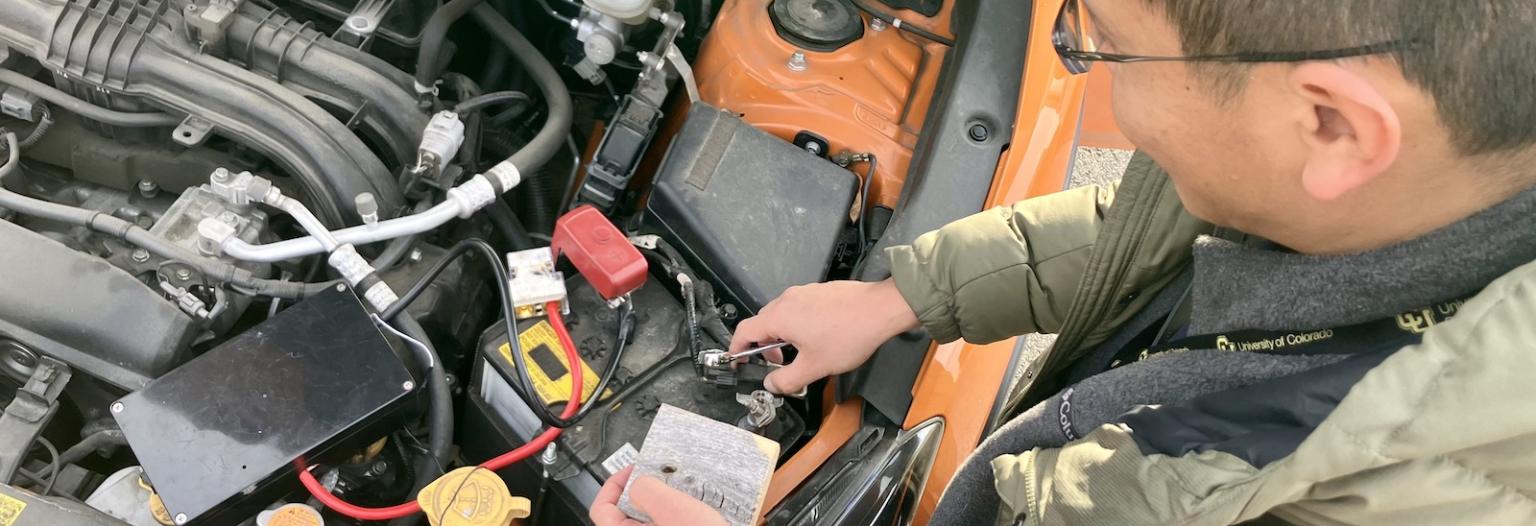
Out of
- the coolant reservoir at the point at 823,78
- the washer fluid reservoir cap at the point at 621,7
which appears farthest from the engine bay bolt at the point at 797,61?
the washer fluid reservoir cap at the point at 621,7

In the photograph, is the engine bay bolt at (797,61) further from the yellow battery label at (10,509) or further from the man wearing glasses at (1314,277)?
the yellow battery label at (10,509)

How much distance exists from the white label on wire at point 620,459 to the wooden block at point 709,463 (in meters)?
0.11

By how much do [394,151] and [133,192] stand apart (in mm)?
346

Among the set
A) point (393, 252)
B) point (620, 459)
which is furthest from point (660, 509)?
point (393, 252)

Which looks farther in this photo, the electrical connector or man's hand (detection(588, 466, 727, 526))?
the electrical connector

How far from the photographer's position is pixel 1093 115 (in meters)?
2.43

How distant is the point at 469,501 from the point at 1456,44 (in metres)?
0.95

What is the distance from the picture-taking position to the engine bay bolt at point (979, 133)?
146 cm

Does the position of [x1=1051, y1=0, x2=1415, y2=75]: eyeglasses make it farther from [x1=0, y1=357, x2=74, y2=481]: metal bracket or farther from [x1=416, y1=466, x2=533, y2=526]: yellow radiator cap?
[x1=0, y1=357, x2=74, y2=481]: metal bracket

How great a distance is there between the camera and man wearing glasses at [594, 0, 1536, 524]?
0.64 meters

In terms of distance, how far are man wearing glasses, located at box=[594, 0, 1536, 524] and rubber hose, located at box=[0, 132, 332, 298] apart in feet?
2.76

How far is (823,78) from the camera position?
1548mm

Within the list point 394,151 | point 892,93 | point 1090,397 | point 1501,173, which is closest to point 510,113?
point 394,151

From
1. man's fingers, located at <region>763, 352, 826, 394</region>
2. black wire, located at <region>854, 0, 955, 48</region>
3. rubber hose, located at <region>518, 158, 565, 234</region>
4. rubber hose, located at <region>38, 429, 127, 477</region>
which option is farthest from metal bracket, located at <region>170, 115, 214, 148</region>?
black wire, located at <region>854, 0, 955, 48</region>
